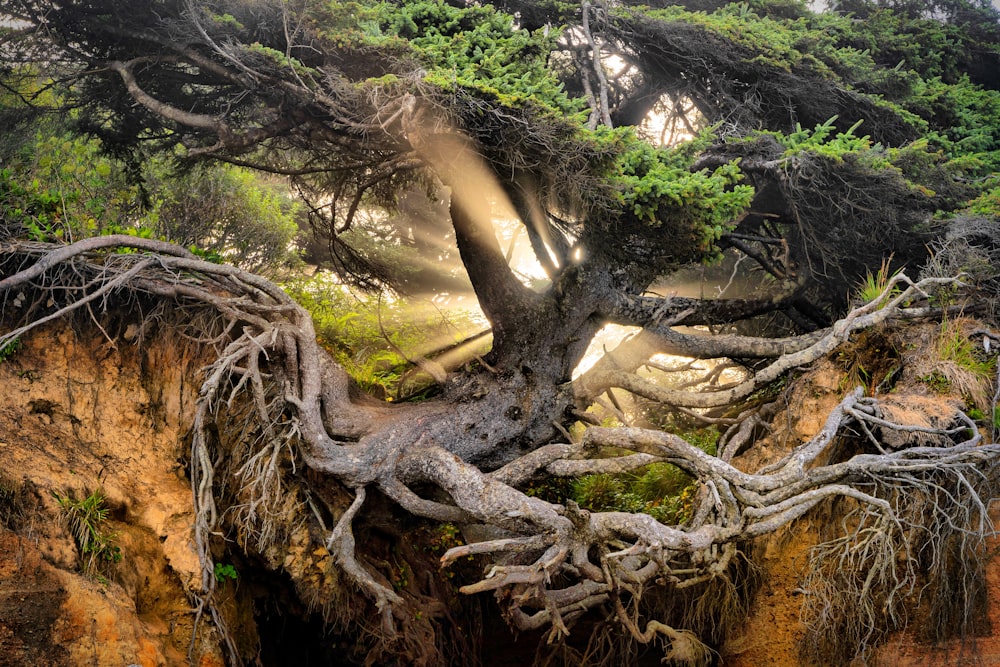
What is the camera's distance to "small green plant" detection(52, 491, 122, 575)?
605 cm

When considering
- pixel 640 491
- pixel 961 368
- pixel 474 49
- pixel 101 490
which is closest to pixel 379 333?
pixel 640 491

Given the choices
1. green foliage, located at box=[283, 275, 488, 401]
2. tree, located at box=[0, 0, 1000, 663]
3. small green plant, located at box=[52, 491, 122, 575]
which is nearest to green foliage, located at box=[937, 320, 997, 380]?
tree, located at box=[0, 0, 1000, 663]

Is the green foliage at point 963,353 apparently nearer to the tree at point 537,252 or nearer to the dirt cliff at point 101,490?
the tree at point 537,252

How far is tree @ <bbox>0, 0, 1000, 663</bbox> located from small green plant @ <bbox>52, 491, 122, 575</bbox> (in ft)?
2.45

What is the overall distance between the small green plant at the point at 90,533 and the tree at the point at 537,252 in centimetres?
75

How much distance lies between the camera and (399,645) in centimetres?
725

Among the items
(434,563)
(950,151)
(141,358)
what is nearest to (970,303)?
(950,151)

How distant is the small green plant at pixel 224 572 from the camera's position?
6980mm

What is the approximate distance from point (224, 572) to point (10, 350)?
2941mm

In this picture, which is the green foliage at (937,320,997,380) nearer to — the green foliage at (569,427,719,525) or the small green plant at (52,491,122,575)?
the green foliage at (569,427,719,525)

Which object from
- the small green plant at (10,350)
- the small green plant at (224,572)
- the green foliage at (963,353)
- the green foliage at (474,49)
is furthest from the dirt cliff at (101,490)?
the green foliage at (963,353)

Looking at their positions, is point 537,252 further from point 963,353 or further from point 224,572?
point 224,572

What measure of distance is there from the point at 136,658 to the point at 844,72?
11.2 metres

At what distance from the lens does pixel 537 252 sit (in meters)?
9.39
